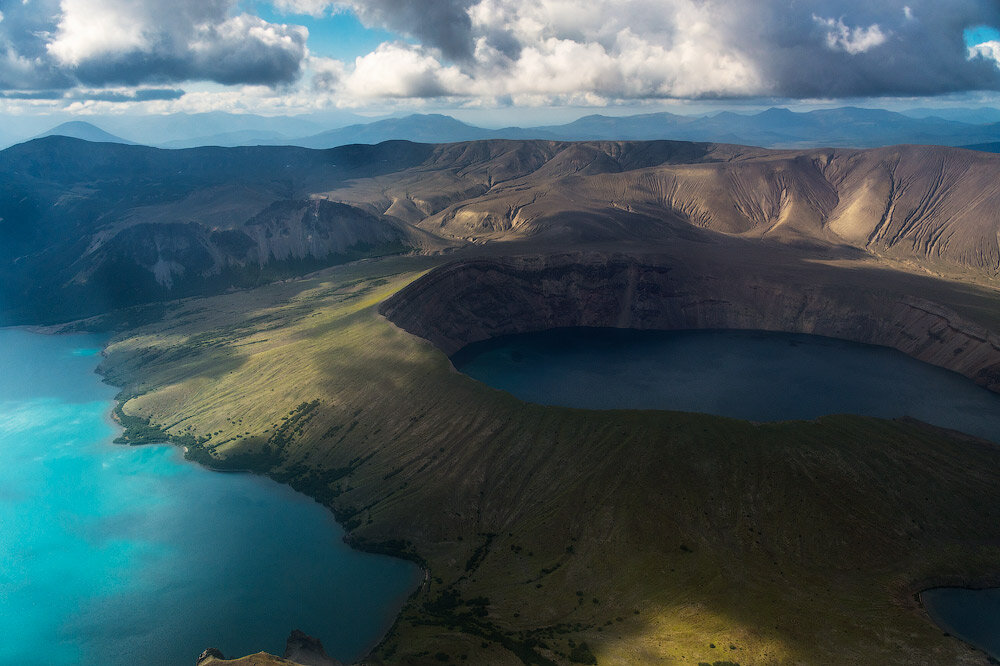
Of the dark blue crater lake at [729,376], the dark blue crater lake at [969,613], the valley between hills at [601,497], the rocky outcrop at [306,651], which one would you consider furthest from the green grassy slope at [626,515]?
the dark blue crater lake at [729,376]

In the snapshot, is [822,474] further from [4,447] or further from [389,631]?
[4,447]

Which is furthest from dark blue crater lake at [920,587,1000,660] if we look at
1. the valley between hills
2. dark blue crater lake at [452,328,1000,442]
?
dark blue crater lake at [452,328,1000,442]

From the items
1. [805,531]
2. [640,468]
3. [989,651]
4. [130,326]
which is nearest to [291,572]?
[640,468]

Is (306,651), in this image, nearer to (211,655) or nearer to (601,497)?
(211,655)

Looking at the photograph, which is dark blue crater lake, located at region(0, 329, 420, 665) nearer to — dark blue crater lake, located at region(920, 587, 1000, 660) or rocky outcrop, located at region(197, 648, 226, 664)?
rocky outcrop, located at region(197, 648, 226, 664)

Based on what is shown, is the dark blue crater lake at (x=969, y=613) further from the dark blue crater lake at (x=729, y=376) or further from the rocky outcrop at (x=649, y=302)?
the rocky outcrop at (x=649, y=302)

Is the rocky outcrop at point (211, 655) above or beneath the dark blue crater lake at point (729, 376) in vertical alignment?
above
